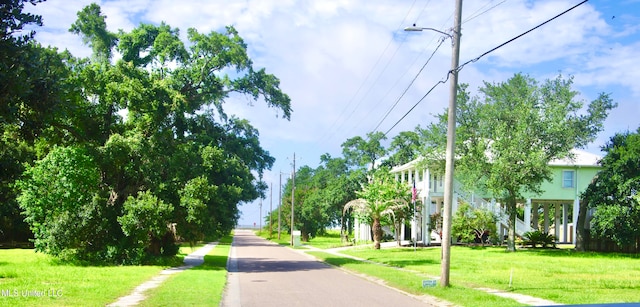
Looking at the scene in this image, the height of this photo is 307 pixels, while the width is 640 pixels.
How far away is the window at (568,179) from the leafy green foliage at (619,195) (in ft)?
29.2

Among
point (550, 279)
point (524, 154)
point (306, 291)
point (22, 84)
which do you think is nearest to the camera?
point (22, 84)

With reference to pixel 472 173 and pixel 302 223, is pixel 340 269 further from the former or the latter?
pixel 302 223

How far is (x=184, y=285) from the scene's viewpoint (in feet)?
59.2

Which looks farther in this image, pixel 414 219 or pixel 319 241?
pixel 319 241

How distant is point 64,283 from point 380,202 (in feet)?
100

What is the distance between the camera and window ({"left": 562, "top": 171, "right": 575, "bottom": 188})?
4806 centimetres

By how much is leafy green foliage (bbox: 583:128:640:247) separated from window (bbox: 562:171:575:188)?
8902 mm

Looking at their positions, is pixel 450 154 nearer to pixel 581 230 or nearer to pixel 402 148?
pixel 581 230

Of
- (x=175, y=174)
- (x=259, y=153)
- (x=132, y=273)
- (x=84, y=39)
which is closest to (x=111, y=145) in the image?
(x=175, y=174)

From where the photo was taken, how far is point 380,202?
45969 millimetres

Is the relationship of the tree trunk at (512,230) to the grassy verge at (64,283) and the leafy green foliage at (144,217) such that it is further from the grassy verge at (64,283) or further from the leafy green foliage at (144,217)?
the grassy verge at (64,283)

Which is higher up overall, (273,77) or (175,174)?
(273,77)

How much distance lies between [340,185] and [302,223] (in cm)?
1159

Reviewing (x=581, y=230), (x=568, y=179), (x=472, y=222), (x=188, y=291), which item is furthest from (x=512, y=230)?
(x=188, y=291)
